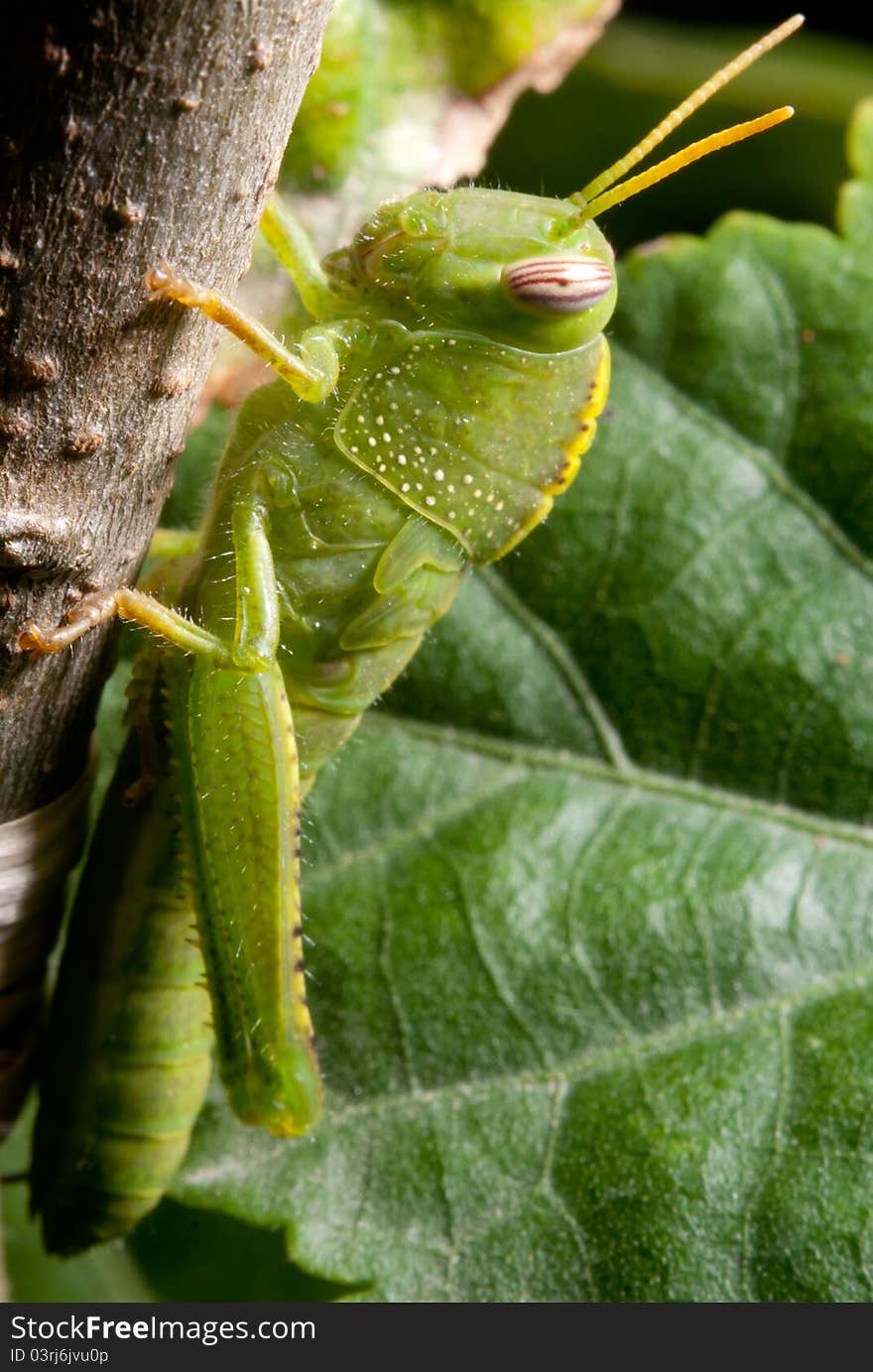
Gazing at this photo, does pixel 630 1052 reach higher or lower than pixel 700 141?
lower

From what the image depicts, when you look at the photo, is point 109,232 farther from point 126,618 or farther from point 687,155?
point 687,155

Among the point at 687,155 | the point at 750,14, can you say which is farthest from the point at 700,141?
the point at 750,14

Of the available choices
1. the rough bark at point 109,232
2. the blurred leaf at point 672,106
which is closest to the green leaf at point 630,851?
the blurred leaf at point 672,106

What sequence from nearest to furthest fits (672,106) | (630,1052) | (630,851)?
(630,1052) → (630,851) → (672,106)

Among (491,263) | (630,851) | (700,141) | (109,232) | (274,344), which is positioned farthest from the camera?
(630,851)

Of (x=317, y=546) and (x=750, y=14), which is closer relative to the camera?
(x=317, y=546)

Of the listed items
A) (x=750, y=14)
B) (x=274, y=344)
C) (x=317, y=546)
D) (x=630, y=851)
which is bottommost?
(x=630, y=851)

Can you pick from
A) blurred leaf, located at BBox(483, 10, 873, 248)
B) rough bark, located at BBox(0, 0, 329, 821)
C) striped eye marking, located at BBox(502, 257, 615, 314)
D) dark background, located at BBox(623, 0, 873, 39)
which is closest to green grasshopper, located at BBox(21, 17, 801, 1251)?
striped eye marking, located at BBox(502, 257, 615, 314)
